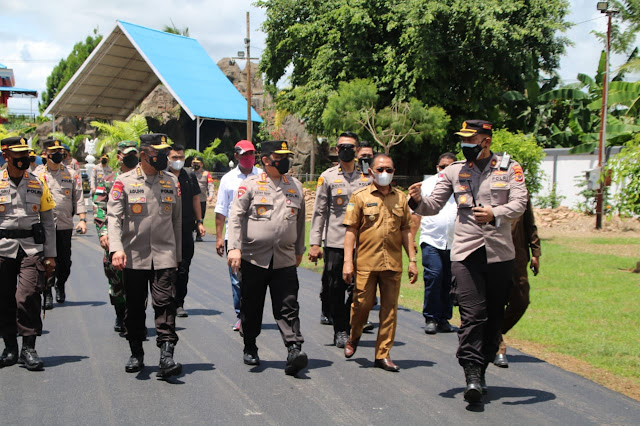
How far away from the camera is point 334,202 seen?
25.6 feet

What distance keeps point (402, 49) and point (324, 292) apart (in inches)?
1079

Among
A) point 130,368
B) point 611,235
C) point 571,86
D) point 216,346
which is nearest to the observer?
point 130,368

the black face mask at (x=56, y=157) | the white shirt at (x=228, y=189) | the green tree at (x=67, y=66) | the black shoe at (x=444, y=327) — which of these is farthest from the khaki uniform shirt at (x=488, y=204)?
the green tree at (x=67, y=66)

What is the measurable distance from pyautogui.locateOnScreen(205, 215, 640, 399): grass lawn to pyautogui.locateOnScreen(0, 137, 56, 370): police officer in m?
5.14

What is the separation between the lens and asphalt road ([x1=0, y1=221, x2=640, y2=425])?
205 inches

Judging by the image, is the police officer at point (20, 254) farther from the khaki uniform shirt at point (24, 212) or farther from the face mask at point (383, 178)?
the face mask at point (383, 178)

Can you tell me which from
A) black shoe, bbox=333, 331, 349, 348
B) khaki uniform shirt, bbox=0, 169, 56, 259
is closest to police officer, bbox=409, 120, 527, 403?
black shoe, bbox=333, 331, 349, 348

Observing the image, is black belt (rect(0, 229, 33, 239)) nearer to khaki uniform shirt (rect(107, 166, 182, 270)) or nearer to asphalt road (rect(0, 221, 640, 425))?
khaki uniform shirt (rect(107, 166, 182, 270))

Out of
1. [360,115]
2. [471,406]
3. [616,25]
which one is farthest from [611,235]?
[471,406]

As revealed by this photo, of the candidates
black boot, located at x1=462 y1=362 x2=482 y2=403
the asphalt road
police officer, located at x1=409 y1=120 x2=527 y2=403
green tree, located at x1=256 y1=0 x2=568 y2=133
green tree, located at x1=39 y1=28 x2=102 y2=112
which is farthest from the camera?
green tree, located at x1=39 y1=28 x2=102 y2=112

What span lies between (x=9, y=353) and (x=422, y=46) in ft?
87.4

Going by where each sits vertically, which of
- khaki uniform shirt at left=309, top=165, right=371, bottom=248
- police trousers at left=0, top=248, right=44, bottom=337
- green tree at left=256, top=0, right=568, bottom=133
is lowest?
police trousers at left=0, top=248, right=44, bottom=337

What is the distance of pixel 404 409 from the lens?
5.36 meters

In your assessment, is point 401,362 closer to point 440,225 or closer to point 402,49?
point 440,225
